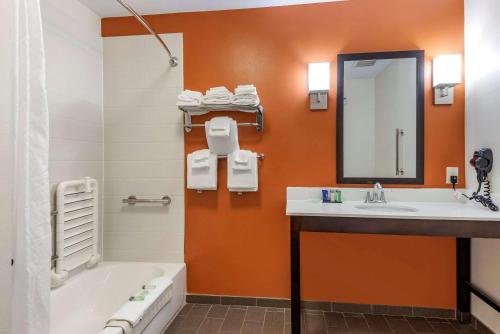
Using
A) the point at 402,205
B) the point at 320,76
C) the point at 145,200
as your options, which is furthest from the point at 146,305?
the point at 320,76

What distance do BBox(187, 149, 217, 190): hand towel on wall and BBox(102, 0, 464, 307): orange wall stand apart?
0.42 ft

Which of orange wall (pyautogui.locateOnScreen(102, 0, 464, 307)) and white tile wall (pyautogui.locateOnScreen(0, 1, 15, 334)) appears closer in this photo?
white tile wall (pyautogui.locateOnScreen(0, 1, 15, 334))

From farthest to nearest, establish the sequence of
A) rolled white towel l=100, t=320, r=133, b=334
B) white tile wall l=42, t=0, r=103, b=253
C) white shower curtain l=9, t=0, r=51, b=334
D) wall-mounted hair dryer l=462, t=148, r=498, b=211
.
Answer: white tile wall l=42, t=0, r=103, b=253
wall-mounted hair dryer l=462, t=148, r=498, b=211
rolled white towel l=100, t=320, r=133, b=334
white shower curtain l=9, t=0, r=51, b=334

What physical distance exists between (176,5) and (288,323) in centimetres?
251

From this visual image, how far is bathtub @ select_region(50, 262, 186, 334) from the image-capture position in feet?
5.73

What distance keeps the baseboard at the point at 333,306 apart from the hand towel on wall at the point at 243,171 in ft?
2.92

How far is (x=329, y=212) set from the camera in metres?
1.56

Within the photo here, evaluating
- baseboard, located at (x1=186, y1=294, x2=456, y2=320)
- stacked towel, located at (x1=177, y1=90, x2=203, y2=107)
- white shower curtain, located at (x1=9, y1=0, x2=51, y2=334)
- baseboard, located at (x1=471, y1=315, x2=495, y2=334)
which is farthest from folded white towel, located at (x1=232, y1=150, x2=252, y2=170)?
baseboard, located at (x1=471, y1=315, x2=495, y2=334)


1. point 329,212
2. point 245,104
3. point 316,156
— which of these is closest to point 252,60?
point 245,104

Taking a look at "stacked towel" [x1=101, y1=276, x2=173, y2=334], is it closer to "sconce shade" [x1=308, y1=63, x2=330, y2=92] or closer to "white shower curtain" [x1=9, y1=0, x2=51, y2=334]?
"white shower curtain" [x1=9, y1=0, x2=51, y2=334]

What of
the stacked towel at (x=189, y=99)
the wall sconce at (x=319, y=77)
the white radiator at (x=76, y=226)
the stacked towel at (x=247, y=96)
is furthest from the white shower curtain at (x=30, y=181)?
the wall sconce at (x=319, y=77)

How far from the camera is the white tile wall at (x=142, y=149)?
2234 millimetres

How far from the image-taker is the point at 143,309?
149 cm

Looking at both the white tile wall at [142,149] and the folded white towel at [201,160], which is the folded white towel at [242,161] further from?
the white tile wall at [142,149]
